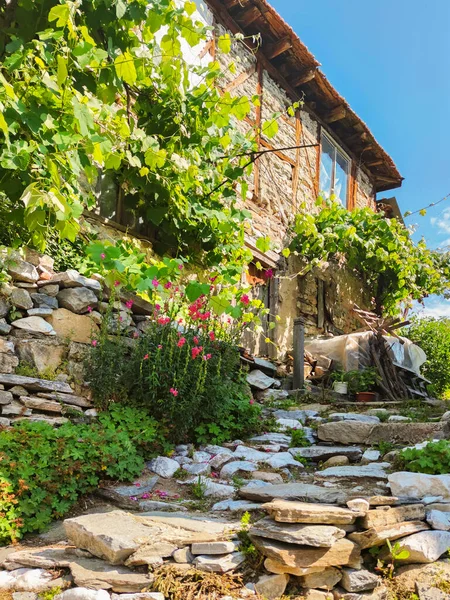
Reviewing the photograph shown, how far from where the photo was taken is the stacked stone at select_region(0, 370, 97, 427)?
3.60m

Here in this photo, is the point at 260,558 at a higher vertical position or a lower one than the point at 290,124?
lower

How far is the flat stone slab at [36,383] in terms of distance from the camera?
12.0 feet

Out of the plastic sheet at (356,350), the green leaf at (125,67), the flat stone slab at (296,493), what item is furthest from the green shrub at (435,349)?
the green leaf at (125,67)

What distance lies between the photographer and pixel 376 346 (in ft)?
23.3

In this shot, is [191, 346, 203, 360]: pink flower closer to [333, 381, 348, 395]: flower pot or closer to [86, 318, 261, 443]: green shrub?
[86, 318, 261, 443]: green shrub

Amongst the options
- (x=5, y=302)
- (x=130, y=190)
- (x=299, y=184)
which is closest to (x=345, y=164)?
(x=299, y=184)

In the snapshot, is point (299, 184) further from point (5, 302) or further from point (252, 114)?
point (5, 302)

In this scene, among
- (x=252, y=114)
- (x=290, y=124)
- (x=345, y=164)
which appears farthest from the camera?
(x=345, y=164)

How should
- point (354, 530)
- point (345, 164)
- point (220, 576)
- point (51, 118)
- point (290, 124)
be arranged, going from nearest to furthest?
1. point (220, 576)
2. point (354, 530)
3. point (51, 118)
4. point (290, 124)
5. point (345, 164)

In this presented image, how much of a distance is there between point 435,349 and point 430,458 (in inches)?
289

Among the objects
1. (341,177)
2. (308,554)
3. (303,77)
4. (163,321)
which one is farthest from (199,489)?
(341,177)

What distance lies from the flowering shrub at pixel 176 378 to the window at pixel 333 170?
557cm

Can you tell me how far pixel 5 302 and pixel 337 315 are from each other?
6.36m

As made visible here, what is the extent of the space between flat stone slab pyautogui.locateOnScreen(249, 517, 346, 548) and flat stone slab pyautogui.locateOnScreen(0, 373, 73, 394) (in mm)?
Answer: 2013
